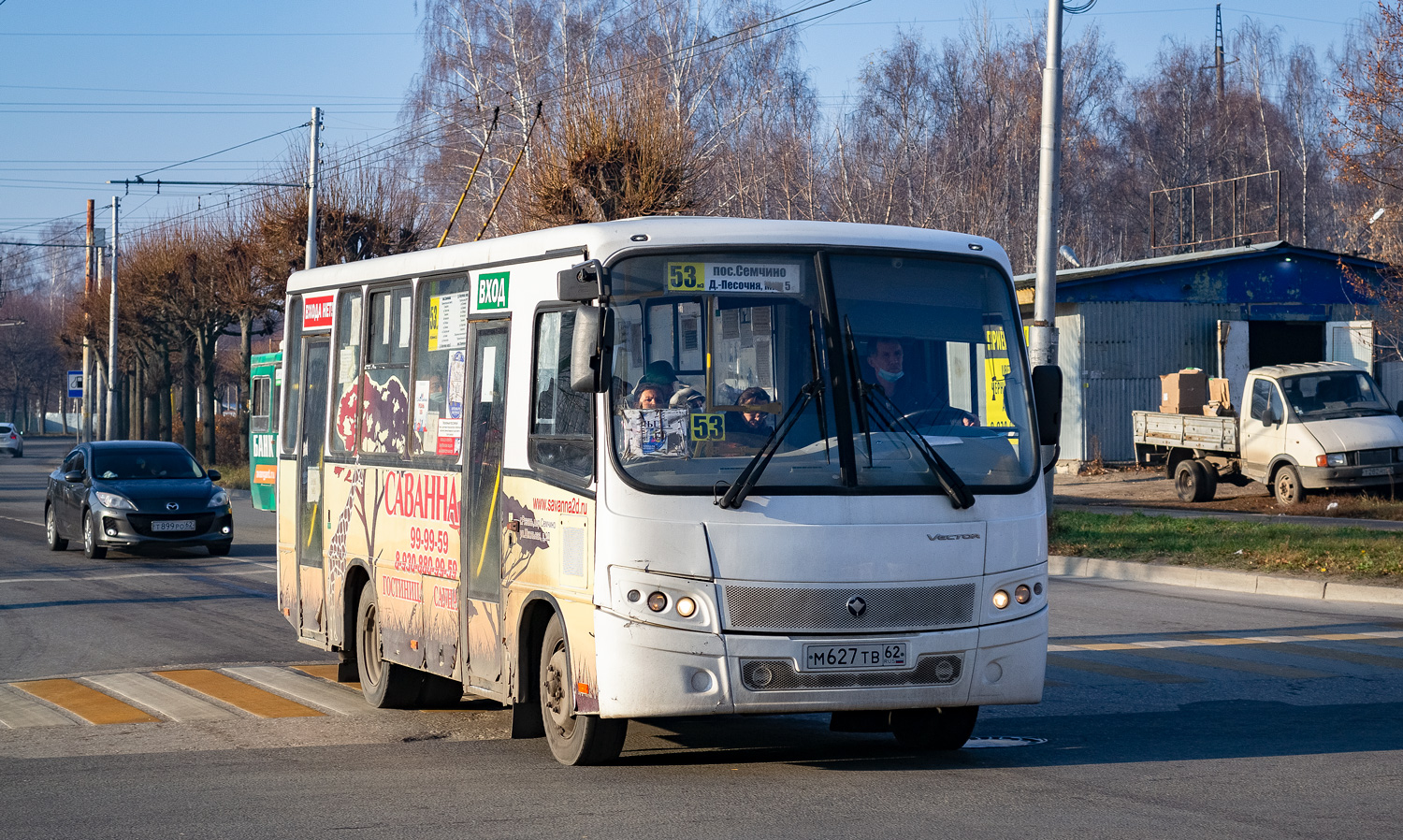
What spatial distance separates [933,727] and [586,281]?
2898 mm

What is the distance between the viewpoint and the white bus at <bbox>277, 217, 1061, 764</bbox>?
22.8 feet

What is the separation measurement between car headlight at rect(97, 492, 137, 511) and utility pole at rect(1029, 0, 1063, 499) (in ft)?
38.6

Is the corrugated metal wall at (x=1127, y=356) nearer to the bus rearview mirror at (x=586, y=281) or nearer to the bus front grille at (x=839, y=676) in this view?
the bus front grille at (x=839, y=676)

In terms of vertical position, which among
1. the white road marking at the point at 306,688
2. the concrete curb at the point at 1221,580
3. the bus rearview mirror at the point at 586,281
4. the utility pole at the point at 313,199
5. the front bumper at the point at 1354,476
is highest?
the utility pole at the point at 313,199

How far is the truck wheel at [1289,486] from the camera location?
25219mm

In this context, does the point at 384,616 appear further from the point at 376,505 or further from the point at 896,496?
the point at 896,496

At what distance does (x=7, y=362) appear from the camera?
120 metres

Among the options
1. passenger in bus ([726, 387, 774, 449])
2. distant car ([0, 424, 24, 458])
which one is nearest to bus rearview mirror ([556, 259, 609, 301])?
passenger in bus ([726, 387, 774, 449])

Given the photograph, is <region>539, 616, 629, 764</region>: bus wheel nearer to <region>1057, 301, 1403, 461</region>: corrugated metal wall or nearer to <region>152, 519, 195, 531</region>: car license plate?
<region>152, 519, 195, 531</region>: car license plate

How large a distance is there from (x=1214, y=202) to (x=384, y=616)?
67.7 metres

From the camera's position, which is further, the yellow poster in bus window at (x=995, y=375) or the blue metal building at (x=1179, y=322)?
the blue metal building at (x=1179, y=322)

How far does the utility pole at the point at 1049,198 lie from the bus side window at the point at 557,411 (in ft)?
39.4

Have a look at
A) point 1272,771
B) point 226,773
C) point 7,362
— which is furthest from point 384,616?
point 7,362

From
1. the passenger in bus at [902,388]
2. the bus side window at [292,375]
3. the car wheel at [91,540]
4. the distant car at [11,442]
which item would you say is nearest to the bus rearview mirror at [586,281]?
the passenger in bus at [902,388]
